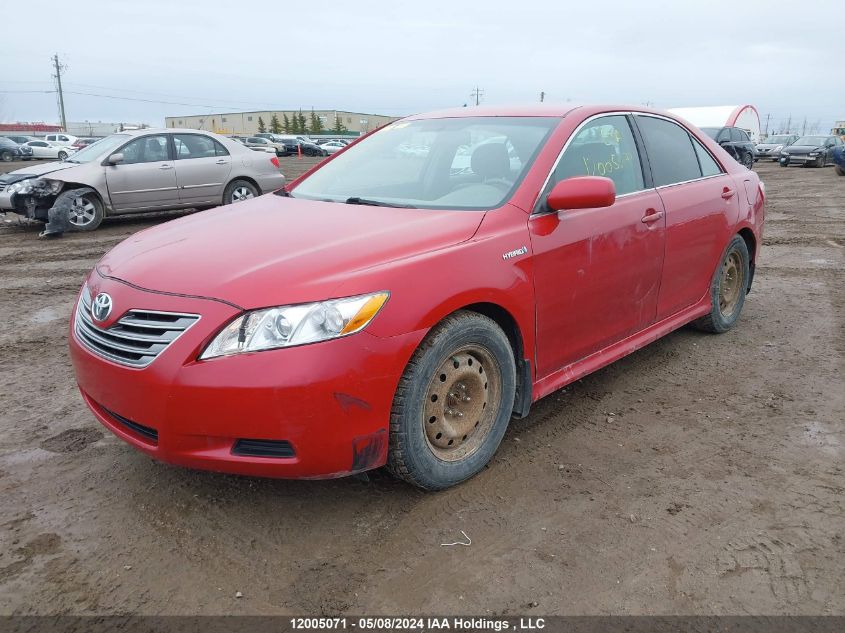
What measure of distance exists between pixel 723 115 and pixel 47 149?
127 feet

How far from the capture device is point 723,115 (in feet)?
103

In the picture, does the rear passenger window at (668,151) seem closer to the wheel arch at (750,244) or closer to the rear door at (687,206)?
the rear door at (687,206)

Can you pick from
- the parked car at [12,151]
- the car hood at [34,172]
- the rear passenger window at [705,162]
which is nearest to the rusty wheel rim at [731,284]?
the rear passenger window at [705,162]

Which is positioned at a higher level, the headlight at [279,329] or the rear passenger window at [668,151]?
the rear passenger window at [668,151]

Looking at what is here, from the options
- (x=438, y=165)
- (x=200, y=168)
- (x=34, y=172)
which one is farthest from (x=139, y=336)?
(x=34, y=172)

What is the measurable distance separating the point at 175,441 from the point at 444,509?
110 centimetres

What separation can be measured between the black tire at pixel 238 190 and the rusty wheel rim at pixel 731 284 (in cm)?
828

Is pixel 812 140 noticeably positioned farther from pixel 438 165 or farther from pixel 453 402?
pixel 453 402

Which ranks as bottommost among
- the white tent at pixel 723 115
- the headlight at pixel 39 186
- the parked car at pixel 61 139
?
the headlight at pixel 39 186

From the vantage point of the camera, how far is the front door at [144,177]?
10148 mm

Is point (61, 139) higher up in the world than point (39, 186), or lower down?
higher up

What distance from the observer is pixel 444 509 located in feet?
9.07

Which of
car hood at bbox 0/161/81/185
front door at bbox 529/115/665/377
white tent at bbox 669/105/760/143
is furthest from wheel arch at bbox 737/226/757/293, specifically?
white tent at bbox 669/105/760/143

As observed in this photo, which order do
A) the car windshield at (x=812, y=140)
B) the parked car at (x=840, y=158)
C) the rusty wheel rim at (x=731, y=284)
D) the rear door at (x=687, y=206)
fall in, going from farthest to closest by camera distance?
1. the car windshield at (x=812, y=140)
2. the parked car at (x=840, y=158)
3. the rusty wheel rim at (x=731, y=284)
4. the rear door at (x=687, y=206)
